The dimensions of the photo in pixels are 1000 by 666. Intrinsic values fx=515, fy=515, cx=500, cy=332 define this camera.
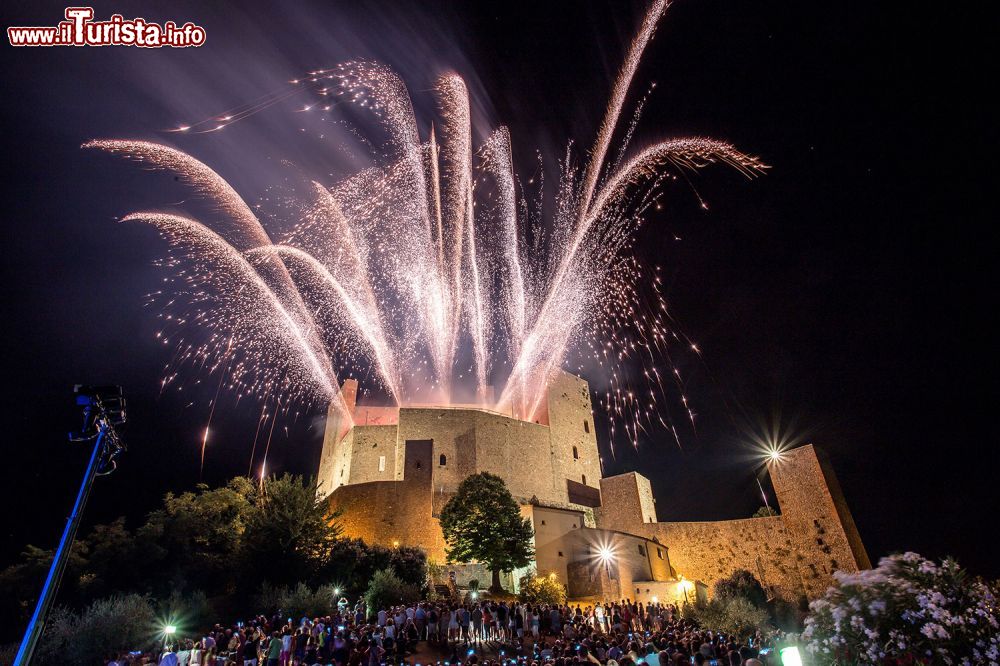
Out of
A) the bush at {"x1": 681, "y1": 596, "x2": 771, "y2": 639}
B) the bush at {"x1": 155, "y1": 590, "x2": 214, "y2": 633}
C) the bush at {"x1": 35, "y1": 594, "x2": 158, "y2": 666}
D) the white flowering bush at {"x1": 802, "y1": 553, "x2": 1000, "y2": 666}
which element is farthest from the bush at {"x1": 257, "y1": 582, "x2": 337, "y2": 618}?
the white flowering bush at {"x1": 802, "y1": 553, "x2": 1000, "y2": 666}

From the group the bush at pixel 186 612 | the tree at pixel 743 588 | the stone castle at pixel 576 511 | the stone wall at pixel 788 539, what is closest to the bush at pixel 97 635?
the bush at pixel 186 612

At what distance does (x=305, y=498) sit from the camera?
23266mm

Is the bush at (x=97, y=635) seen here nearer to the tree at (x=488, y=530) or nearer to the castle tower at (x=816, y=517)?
the tree at (x=488, y=530)

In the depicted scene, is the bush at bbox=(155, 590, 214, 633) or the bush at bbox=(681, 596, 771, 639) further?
the bush at bbox=(681, 596, 771, 639)

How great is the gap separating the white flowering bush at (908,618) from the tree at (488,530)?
20401 mm

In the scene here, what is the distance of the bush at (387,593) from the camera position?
19984 mm

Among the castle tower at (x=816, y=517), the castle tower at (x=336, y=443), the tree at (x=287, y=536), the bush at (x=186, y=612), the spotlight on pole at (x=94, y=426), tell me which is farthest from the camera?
the castle tower at (x=336, y=443)

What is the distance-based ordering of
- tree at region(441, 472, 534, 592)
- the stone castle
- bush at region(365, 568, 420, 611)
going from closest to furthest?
bush at region(365, 568, 420, 611) < tree at region(441, 472, 534, 592) < the stone castle

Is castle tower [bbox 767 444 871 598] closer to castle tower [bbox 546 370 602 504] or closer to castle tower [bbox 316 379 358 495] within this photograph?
castle tower [bbox 546 370 602 504]

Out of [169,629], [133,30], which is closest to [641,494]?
[169,629]

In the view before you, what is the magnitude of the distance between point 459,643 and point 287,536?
11.1 m

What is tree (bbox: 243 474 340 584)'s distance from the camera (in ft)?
69.0

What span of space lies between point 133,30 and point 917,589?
876 inches

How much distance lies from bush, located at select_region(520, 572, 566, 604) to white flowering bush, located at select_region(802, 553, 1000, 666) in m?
18.1
